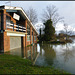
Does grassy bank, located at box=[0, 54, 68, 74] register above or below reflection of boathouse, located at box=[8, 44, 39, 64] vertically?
above

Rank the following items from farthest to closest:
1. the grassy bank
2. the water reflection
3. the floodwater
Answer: the water reflection < the floodwater < the grassy bank

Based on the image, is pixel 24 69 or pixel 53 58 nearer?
pixel 24 69

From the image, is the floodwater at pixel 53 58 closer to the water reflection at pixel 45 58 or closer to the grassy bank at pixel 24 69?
the water reflection at pixel 45 58

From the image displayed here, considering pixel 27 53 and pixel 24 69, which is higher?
pixel 24 69

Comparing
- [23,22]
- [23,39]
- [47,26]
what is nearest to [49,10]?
[47,26]

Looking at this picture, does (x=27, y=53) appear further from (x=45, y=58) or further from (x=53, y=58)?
(x=53, y=58)

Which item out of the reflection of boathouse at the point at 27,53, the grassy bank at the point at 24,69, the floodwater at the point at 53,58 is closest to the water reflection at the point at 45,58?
the floodwater at the point at 53,58

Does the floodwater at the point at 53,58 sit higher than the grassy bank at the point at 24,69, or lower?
lower

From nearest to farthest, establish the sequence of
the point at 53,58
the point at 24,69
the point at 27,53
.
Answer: the point at 24,69 → the point at 53,58 → the point at 27,53

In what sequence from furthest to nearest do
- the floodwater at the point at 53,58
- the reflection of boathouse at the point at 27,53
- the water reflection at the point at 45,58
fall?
1. the reflection of boathouse at the point at 27,53
2. the water reflection at the point at 45,58
3. the floodwater at the point at 53,58

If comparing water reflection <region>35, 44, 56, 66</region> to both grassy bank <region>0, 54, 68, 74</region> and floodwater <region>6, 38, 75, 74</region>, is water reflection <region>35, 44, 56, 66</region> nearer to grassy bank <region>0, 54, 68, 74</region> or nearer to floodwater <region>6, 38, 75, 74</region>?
floodwater <region>6, 38, 75, 74</region>

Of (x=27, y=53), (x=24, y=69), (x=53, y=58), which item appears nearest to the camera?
(x=24, y=69)

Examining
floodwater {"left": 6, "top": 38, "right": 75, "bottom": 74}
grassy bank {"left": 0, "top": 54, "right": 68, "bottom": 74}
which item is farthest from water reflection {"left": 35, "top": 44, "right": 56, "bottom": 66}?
grassy bank {"left": 0, "top": 54, "right": 68, "bottom": 74}

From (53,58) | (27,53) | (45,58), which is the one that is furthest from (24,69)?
(27,53)
